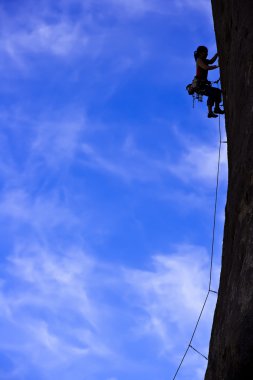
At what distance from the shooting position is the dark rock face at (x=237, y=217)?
25.4 ft

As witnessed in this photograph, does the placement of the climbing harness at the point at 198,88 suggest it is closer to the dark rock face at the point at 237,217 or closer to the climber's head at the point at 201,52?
the climber's head at the point at 201,52

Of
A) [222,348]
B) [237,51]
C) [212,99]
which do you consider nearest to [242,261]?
[222,348]

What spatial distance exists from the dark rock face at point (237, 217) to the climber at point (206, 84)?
3971 millimetres

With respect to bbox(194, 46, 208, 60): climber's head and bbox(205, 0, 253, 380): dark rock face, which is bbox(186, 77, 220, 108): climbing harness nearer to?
bbox(194, 46, 208, 60): climber's head

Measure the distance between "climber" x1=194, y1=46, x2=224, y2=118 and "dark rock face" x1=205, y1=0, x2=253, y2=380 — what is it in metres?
3.97

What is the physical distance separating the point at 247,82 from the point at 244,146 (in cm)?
111

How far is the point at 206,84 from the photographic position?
15.9 meters

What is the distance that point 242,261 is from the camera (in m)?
8.34

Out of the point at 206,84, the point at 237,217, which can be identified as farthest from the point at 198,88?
the point at 237,217

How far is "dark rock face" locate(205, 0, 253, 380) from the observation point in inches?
305

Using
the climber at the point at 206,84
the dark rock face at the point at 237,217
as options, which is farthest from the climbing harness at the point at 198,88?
the dark rock face at the point at 237,217

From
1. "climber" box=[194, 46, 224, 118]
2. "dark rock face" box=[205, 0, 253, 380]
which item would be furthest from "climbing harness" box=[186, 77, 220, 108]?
"dark rock face" box=[205, 0, 253, 380]

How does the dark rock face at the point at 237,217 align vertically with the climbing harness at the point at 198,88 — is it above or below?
below

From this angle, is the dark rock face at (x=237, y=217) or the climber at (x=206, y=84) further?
the climber at (x=206, y=84)
